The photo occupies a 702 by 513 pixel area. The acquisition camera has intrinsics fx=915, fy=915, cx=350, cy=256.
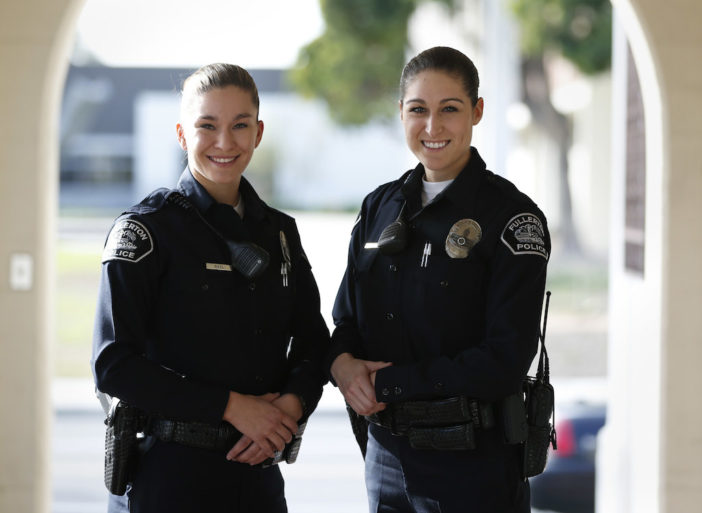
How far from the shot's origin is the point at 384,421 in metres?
1.97

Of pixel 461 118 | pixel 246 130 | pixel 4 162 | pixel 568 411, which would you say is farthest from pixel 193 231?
pixel 568 411

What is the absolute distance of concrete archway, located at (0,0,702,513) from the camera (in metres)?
2.73

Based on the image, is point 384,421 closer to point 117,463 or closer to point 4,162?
point 117,463

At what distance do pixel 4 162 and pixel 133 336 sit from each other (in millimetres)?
1182

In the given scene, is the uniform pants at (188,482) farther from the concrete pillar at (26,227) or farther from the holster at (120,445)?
the concrete pillar at (26,227)

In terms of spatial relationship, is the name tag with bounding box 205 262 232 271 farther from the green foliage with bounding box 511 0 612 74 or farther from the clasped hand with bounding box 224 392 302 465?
the green foliage with bounding box 511 0 612 74

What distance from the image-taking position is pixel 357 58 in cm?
1366

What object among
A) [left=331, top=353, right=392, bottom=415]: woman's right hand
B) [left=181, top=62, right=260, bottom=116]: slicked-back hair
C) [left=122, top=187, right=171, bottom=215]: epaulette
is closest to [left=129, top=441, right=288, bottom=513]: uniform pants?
[left=331, top=353, right=392, bottom=415]: woman's right hand

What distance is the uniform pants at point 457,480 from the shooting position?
6.19ft

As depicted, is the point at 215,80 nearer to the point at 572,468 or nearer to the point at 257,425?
the point at 257,425

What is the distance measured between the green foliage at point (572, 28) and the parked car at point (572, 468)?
27.3ft

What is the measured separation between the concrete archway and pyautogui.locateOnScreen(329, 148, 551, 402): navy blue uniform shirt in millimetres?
1021

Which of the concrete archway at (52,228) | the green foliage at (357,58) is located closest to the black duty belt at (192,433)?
the concrete archway at (52,228)

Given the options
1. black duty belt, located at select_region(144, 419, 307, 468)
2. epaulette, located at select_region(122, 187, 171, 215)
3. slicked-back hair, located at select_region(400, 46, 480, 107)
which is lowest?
black duty belt, located at select_region(144, 419, 307, 468)
